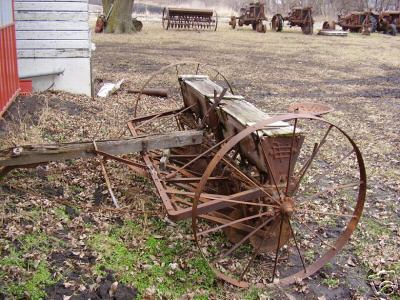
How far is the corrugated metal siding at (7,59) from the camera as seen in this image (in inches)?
273

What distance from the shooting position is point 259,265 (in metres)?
4.48

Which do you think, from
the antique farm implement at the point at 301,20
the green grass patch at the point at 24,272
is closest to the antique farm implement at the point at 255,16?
the antique farm implement at the point at 301,20

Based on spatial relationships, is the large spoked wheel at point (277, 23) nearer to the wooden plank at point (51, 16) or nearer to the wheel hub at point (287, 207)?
the wooden plank at point (51, 16)

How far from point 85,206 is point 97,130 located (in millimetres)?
2697

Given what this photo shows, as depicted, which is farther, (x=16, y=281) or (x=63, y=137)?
(x=63, y=137)

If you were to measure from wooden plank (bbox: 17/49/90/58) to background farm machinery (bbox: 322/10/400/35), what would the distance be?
23770mm

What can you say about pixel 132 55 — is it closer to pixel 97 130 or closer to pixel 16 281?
pixel 97 130

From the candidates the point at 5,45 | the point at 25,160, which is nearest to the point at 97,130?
the point at 5,45

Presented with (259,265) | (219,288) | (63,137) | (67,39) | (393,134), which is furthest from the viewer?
(67,39)

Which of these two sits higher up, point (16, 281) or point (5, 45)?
point (5, 45)

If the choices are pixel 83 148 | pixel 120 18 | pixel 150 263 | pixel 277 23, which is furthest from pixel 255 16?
pixel 150 263

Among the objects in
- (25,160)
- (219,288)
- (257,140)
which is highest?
(257,140)

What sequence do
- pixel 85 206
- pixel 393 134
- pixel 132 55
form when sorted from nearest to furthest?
1. pixel 85 206
2. pixel 393 134
3. pixel 132 55

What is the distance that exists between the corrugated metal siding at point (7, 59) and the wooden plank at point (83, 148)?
281cm
